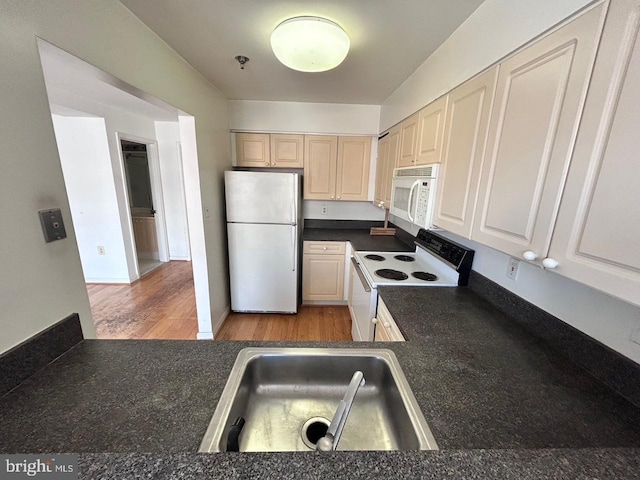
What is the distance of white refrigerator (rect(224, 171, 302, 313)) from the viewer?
2.60 m

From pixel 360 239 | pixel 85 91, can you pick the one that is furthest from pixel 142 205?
pixel 360 239

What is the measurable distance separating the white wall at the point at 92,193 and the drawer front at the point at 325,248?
2752mm

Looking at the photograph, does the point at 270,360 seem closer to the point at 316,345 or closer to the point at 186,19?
the point at 316,345

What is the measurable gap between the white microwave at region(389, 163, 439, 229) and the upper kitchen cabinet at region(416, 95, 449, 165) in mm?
78

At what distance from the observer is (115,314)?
9.59ft

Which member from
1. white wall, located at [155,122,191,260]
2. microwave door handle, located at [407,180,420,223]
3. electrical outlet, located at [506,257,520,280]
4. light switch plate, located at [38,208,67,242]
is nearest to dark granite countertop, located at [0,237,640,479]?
electrical outlet, located at [506,257,520,280]

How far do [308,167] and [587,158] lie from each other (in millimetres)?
2663

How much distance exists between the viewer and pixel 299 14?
4.41ft

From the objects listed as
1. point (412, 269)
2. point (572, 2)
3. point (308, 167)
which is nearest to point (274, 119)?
point (308, 167)

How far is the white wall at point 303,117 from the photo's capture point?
2938 mm

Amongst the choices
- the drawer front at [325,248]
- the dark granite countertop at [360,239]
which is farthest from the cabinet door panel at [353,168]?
the drawer front at [325,248]

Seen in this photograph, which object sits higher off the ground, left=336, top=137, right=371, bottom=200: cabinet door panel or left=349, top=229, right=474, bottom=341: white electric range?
left=336, top=137, right=371, bottom=200: cabinet door panel

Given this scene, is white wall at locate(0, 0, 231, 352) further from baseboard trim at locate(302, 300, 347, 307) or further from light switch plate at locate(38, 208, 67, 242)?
baseboard trim at locate(302, 300, 347, 307)

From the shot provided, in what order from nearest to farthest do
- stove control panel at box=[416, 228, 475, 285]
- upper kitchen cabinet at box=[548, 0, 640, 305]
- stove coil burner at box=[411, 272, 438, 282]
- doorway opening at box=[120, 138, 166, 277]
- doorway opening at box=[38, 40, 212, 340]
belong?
upper kitchen cabinet at box=[548, 0, 640, 305] < stove control panel at box=[416, 228, 475, 285] < stove coil burner at box=[411, 272, 438, 282] < doorway opening at box=[38, 40, 212, 340] < doorway opening at box=[120, 138, 166, 277]
